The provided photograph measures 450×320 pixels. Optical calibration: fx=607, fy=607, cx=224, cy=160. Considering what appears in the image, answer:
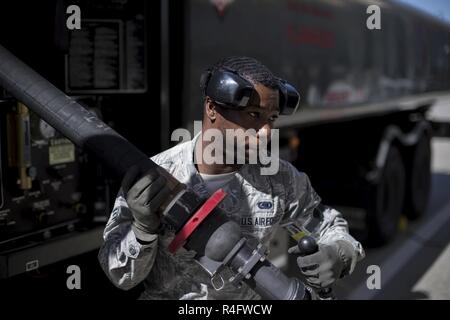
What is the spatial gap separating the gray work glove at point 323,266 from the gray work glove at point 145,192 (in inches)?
17.3

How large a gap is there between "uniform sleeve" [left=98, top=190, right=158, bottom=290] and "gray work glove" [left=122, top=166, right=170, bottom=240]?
0.19m

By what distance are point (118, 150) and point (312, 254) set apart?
0.60m

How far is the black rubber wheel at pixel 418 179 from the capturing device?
6469 millimetres

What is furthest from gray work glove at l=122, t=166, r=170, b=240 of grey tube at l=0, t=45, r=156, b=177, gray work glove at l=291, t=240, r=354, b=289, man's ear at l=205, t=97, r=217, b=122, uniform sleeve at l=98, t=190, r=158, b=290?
gray work glove at l=291, t=240, r=354, b=289

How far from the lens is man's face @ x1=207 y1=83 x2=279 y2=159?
1671 millimetres

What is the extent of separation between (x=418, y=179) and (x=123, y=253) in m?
5.56

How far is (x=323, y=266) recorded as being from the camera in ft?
5.53

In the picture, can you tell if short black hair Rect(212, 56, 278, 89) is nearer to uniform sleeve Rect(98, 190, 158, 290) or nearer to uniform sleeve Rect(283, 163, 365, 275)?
uniform sleeve Rect(283, 163, 365, 275)

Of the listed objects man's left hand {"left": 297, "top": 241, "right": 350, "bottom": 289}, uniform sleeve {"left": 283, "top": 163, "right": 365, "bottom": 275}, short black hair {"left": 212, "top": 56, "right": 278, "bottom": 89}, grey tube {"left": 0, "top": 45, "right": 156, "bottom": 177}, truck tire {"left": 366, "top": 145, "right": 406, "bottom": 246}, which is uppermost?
short black hair {"left": 212, "top": 56, "right": 278, "bottom": 89}

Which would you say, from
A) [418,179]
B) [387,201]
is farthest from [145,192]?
[418,179]

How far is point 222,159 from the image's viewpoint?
181 cm

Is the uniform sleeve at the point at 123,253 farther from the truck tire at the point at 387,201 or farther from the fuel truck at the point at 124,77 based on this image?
the truck tire at the point at 387,201

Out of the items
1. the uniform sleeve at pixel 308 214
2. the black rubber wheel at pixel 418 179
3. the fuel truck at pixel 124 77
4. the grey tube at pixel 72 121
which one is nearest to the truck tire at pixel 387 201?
the black rubber wheel at pixel 418 179

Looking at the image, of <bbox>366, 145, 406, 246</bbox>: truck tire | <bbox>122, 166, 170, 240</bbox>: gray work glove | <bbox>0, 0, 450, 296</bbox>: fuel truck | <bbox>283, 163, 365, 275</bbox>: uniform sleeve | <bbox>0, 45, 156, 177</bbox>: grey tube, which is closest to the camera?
<bbox>122, 166, 170, 240</bbox>: gray work glove
